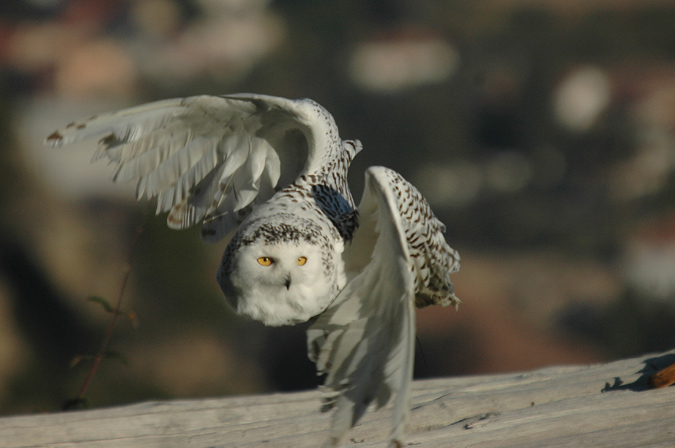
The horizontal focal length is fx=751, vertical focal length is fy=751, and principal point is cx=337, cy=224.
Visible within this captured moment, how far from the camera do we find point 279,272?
1861 mm

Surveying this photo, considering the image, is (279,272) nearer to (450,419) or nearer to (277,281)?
(277,281)

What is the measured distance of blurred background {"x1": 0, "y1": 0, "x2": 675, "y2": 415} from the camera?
402 inches

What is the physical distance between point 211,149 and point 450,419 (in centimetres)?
112

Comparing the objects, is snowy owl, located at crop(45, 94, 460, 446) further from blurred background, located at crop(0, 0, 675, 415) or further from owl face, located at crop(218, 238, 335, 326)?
blurred background, located at crop(0, 0, 675, 415)

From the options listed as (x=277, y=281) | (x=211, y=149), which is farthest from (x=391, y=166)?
(x=277, y=281)

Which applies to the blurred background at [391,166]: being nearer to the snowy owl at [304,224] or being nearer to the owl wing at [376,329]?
the snowy owl at [304,224]

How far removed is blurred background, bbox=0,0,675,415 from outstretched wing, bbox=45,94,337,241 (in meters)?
4.86

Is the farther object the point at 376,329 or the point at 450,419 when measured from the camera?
the point at 450,419

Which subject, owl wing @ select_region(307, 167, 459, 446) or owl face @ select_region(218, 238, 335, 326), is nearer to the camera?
owl wing @ select_region(307, 167, 459, 446)

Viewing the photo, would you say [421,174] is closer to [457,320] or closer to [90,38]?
[457,320]

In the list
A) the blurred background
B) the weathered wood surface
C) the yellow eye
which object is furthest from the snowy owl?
the blurred background

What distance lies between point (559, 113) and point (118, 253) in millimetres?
11593

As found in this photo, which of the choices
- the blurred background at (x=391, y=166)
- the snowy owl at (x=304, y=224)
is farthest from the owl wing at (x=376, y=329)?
the blurred background at (x=391, y=166)

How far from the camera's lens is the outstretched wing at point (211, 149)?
208 cm
